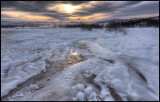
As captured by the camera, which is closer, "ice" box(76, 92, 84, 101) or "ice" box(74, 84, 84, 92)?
"ice" box(76, 92, 84, 101)

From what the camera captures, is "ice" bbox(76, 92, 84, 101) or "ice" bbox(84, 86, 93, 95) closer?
"ice" bbox(76, 92, 84, 101)

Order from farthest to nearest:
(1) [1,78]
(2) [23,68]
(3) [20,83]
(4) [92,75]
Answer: (2) [23,68], (4) [92,75], (1) [1,78], (3) [20,83]

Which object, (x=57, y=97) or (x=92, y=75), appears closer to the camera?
(x=57, y=97)

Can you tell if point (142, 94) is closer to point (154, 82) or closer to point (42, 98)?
point (154, 82)

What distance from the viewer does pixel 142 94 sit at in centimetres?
135

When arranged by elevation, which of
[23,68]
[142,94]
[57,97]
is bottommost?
[142,94]

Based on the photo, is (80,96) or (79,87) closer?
(80,96)

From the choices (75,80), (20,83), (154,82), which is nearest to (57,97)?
(75,80)

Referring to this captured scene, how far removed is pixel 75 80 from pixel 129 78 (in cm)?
103

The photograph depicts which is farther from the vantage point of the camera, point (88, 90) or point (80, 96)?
point (88, 90)

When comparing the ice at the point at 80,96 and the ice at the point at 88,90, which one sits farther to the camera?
the ice at the point at 88,90

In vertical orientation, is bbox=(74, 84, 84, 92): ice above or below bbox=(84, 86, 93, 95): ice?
above

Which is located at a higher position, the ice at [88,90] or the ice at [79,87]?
the ice at [79,87]

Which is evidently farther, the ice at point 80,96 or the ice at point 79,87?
the ice at point 79,87
